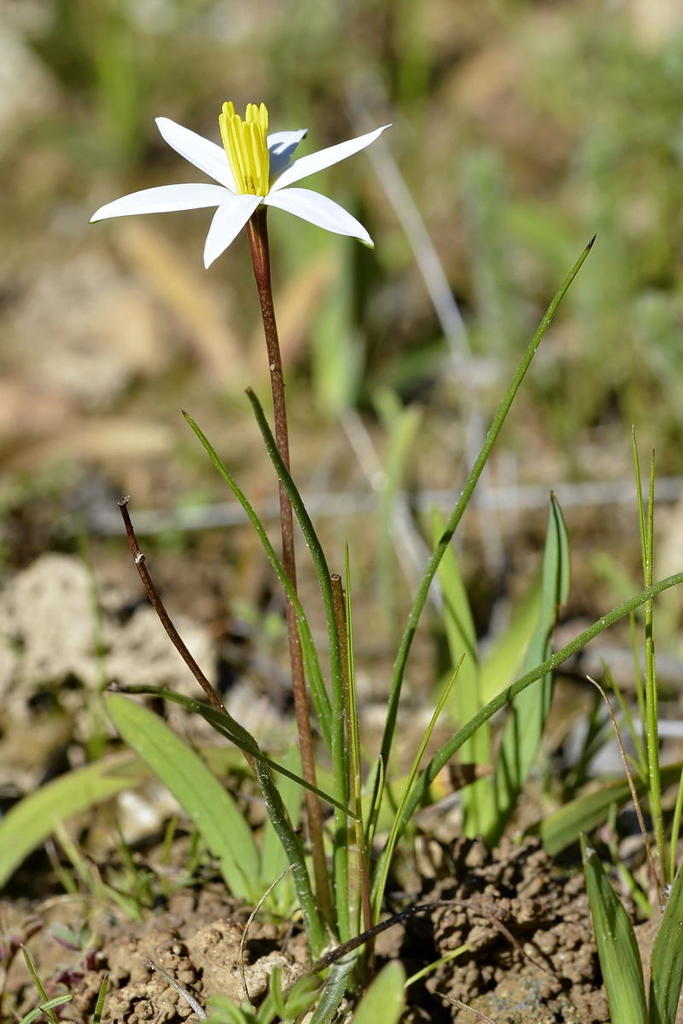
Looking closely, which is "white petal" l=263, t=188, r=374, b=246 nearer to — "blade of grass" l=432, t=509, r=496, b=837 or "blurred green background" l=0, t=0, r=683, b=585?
"blade of grass" l=432, t=509, r=496, b=837

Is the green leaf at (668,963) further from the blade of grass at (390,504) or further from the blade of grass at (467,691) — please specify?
the blade of grass at (390,504)

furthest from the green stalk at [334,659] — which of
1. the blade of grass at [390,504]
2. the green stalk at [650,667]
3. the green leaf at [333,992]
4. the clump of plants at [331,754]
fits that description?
the blade of grass at [390,504]

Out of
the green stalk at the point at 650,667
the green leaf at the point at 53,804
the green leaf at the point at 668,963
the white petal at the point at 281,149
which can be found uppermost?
the white petal at the point at 281,149

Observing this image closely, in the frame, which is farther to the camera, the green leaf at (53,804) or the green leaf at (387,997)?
the green leaf at (53,804)

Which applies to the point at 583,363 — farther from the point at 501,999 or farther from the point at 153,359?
the point at 501,999

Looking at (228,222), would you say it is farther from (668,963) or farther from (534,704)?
(668,963)

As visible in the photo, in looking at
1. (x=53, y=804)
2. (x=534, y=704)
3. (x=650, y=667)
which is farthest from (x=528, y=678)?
(x=53, y=804)
